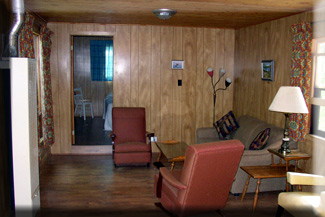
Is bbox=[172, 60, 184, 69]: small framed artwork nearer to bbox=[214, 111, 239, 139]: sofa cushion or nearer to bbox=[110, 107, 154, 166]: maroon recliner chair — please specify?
bbox=[110, 107, 154, 166]: maroon recliner chair

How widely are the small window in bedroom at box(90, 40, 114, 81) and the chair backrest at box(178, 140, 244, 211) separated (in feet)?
22.3

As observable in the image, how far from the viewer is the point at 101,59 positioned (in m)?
9.59

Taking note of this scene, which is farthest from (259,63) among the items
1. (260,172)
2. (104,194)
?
(104,194)

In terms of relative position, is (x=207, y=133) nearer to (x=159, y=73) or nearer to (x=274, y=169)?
(x=159, y=73)

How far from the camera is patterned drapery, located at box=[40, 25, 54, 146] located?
214 inches

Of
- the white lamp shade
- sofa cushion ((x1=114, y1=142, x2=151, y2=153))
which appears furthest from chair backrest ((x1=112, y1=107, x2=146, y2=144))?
the white lamp shade

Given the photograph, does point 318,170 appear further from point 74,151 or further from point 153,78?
point 74,151

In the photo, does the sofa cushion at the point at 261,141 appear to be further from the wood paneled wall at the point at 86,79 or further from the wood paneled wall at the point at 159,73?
the wood paneled wall at the point at 86,79

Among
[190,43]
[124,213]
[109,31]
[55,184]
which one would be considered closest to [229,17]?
[190,43]

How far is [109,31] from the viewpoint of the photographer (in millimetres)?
6285

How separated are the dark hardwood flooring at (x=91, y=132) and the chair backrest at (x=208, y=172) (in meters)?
3.81

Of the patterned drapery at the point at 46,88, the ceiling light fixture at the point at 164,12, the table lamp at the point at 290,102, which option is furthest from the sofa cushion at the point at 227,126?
the patterned drapery at the point at 46,88

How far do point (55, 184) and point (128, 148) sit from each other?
129 cm

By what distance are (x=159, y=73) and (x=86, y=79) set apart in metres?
3.97
